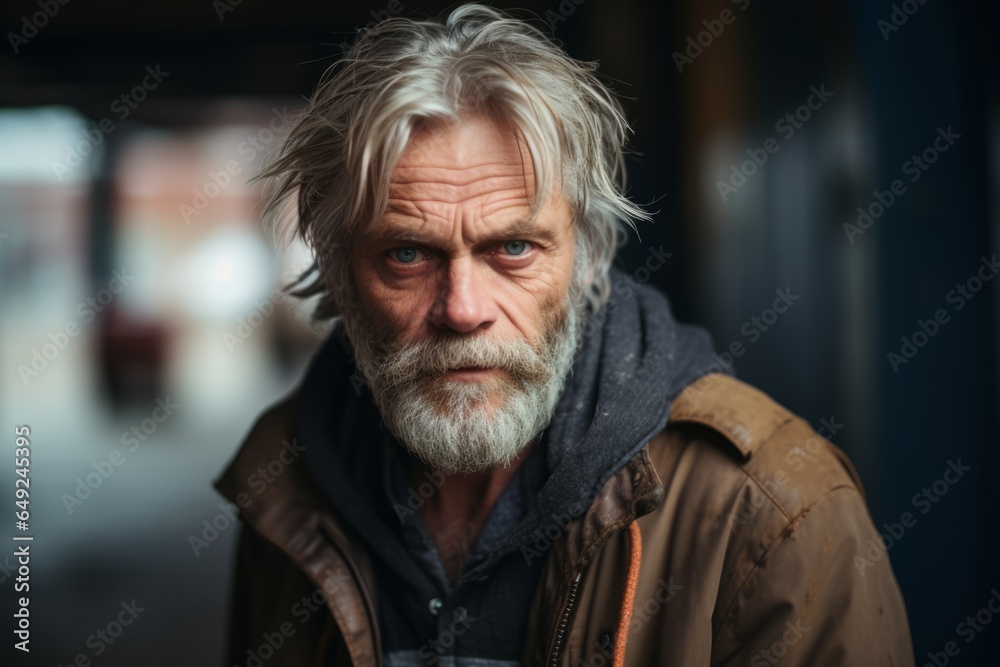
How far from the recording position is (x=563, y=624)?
131 centimetres

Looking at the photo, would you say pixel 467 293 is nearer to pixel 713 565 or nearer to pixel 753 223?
pixel 713 565

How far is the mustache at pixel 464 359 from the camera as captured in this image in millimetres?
1428

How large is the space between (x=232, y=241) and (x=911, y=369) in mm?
9708

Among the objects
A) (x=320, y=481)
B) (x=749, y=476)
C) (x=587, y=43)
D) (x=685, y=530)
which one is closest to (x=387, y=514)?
(x=320, y=481)

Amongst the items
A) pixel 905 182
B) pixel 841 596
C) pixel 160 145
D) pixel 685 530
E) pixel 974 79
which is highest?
pixel 974 79

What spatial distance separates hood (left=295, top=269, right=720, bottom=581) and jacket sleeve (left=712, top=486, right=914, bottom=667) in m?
0.31

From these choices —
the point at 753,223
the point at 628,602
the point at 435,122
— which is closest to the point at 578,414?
the point at 628,602

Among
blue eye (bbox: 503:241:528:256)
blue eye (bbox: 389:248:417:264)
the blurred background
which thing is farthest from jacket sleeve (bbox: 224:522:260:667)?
blue eye (bbox: 503:241:528:256)

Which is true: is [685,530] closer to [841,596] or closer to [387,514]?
[841,596]

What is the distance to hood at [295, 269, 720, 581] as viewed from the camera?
4.47 feet

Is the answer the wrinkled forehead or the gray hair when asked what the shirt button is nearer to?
the gray hair

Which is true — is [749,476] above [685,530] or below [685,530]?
above

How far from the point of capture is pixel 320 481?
159 centimetres

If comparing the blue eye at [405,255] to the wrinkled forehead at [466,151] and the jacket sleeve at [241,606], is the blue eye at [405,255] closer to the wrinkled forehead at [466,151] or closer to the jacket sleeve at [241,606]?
the wrinkled forehead at [466,151]
